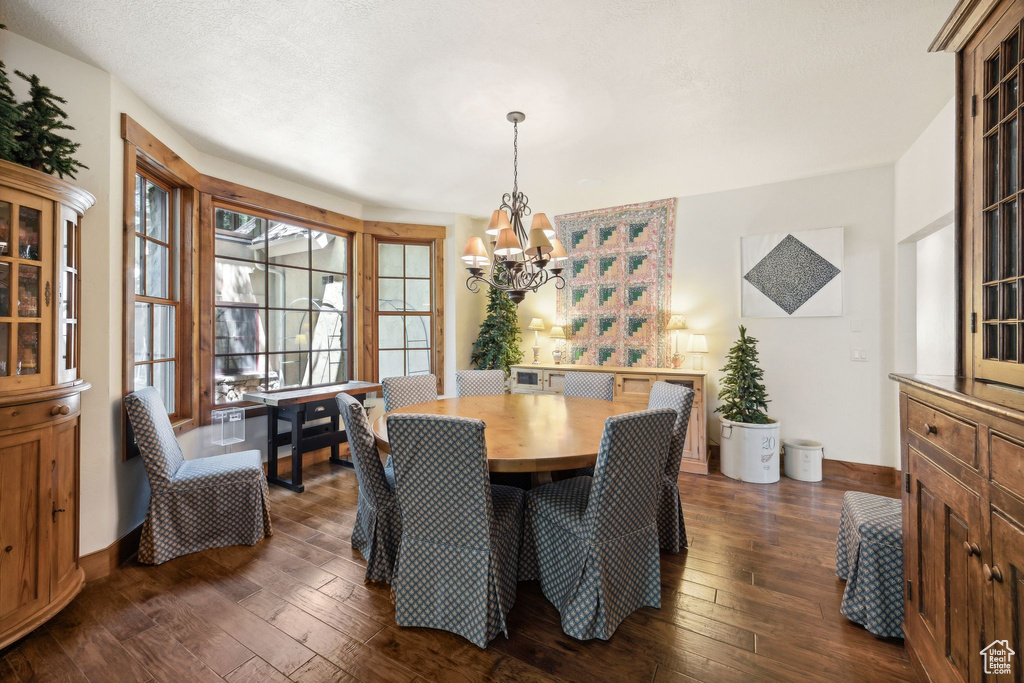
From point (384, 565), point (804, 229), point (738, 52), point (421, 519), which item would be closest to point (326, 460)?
point (384, 565)

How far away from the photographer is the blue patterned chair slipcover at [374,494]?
211 cm

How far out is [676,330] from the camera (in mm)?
4445

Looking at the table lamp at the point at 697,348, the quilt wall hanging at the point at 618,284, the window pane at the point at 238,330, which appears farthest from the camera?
the quilt wall hanging at the point at 618,284

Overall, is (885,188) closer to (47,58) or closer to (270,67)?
(270,67)

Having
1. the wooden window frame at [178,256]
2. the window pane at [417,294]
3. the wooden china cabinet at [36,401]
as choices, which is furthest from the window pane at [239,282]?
the wooden china cabinet at [36,401]

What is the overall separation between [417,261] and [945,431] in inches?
187

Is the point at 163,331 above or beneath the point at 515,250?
beneath

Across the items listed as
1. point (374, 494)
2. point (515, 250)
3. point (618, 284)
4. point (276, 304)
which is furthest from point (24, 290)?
point (618, 284)

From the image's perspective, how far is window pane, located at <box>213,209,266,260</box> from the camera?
12.3 feet

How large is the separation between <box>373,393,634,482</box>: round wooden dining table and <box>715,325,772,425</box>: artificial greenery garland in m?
1.54

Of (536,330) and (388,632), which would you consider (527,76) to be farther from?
(536,330)

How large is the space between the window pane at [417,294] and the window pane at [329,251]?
2.45 ft

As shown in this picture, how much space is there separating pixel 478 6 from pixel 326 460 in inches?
159

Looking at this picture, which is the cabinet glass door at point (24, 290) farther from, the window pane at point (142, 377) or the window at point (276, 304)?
the window at point (276, 304)
